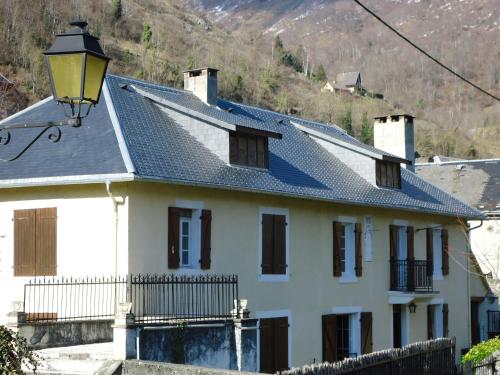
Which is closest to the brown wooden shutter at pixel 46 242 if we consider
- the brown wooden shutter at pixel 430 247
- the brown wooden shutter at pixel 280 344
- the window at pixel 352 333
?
the brown wooden shutter at pixel 280 344

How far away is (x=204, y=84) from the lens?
25734 mm

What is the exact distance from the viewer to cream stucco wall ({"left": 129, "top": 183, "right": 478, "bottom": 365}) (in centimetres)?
1912

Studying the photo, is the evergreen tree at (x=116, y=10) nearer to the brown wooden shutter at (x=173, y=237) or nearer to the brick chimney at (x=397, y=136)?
the brick chimney at (x=397, y=136)

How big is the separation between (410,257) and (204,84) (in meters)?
8.15

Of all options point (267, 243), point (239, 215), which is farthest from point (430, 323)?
point (239, 215)

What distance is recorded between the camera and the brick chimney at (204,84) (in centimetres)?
2564

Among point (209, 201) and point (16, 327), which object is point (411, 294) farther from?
point (16, 327)

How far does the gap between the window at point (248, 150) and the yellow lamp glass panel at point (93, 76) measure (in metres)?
13.6

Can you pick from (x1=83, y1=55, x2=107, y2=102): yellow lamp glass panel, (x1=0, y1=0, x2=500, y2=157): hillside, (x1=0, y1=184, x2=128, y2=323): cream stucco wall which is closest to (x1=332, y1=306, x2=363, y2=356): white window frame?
(x1=0, y1=184, x2=128, y2=323): cream stucco wall

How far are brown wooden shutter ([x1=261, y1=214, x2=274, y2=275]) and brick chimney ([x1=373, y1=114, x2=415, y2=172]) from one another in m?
12.0

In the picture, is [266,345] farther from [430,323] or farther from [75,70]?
[75,70]

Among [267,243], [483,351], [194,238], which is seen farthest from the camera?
[483,351]

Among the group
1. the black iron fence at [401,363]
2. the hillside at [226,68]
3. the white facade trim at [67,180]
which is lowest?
the black iron fence at [401,363]

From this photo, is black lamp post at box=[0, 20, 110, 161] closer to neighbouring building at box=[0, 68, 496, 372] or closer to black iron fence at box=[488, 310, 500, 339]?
neighbouring building at box=[0, 68, 496, 372]
